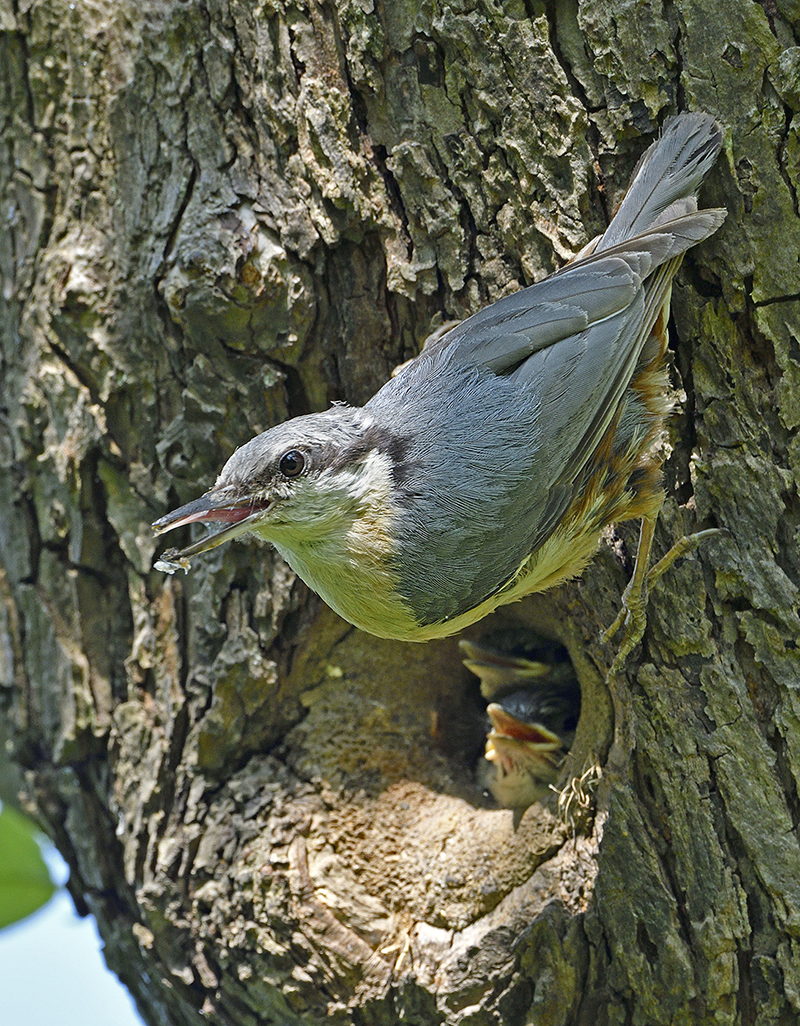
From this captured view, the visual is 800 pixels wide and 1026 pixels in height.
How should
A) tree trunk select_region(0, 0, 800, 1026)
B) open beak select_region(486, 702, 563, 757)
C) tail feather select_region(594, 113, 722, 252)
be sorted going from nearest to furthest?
tail feather select_region(594, 113, 722, 252), tree trunk select_region(0, 0, 800, 1026), open beak select_region(486, 702, 563, 757)

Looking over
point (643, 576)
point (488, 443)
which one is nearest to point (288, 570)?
point (488, 443)

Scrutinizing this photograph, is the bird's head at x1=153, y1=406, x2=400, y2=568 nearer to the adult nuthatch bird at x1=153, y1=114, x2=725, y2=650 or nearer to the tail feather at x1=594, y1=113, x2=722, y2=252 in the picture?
the adult nuthatch bird at x1=153, y1=114, x2=725, y2=650

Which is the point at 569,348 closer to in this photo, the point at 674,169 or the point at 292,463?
the point at 674,169

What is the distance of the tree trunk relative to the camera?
2.24 meters

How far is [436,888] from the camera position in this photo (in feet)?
9.09

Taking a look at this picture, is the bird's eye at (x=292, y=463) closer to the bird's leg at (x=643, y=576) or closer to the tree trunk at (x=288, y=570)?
the tree trunk at (x=288, y=570)

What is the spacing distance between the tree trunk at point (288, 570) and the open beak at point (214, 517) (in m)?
0.70

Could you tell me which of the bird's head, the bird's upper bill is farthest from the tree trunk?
the bird's upper bill

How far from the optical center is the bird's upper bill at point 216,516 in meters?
1.96

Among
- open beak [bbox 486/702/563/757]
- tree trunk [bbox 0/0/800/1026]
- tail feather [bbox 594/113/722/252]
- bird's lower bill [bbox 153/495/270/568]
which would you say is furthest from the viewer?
open beak [bbox 486/702/563/757]

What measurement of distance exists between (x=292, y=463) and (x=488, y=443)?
46 cm

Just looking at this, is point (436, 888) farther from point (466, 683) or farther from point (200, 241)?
point (200, 241)

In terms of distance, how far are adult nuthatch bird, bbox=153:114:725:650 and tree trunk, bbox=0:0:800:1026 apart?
0.15 m

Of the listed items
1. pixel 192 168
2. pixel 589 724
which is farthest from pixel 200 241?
pixel 589 724
